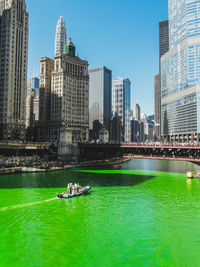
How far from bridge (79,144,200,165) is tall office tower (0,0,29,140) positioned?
5578 cm

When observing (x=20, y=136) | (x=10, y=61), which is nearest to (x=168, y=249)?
(x=20, y=136)

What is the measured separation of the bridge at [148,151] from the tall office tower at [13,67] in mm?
55776

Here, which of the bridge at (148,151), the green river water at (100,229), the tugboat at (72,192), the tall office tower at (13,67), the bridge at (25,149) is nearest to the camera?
the green river water at (100,229)

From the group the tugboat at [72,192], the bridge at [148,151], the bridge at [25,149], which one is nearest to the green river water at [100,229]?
the tugboat at [72,192]

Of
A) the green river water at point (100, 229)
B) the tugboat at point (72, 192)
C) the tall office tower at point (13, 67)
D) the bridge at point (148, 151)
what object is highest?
the tall office tower at point (13, 67)

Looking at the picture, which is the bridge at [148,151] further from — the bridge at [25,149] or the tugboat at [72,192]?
the tugboat at [72,192]

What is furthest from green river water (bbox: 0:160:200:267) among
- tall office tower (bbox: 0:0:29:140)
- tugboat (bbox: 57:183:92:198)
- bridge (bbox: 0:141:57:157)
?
tall office tower (bbox: 0:0:29:140)

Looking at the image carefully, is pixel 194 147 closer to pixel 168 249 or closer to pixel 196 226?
pixel 196 226

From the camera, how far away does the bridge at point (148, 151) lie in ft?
273

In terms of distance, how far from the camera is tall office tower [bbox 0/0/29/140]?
162m

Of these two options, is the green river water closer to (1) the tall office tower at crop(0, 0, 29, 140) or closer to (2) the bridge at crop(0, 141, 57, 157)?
(2) the bridge at crop(0, 141, 57, 157)

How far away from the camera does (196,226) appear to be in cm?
3688

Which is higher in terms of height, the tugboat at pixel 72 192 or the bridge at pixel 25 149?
the bridge at pixel 25 149

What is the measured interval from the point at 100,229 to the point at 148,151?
7471cm
